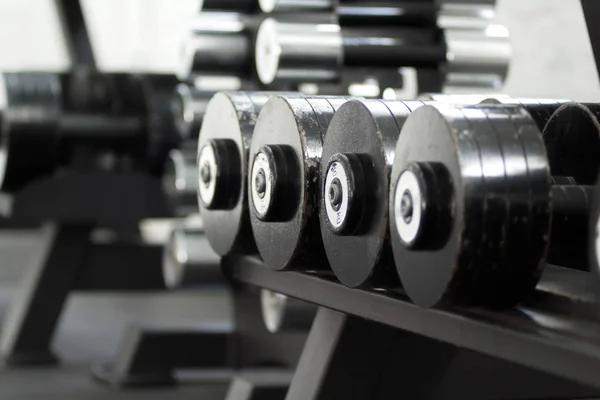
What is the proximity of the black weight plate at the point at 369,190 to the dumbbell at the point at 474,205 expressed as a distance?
0.06 m

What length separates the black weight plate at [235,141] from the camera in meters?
1.08

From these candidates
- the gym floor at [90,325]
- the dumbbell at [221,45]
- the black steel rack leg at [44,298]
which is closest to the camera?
the dumbbell at [221,45]

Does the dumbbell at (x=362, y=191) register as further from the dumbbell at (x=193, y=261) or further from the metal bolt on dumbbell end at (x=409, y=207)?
the dumbbell at (x=193, y=261)

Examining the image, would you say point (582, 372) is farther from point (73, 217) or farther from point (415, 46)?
point (73, 217)

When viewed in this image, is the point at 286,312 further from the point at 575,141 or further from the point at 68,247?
the point at 68,247

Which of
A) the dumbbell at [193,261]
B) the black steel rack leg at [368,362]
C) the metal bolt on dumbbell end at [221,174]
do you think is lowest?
the dumbbell at [193,261]

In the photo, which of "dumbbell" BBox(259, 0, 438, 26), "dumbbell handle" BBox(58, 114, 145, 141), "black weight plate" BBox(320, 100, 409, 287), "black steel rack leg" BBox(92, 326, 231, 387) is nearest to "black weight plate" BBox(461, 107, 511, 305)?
"black weight plate" BBox(320, 100, 409, 287)

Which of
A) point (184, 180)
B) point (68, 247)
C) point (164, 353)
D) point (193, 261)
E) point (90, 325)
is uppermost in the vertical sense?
point (184, 180)

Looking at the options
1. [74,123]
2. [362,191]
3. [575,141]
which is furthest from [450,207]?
[74,123]

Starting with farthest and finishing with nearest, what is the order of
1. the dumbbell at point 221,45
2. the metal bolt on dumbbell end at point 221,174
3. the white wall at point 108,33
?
1. the white wall at point 108,33
2. the dumbbell at point 221,45
3. the metal bolt on dumbbell end at point 221,174

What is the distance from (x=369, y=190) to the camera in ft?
2.72

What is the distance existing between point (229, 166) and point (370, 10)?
0.66 meters

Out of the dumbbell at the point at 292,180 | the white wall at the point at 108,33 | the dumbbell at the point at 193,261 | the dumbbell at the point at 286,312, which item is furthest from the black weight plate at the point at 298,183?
the white wall at the point at 108,33

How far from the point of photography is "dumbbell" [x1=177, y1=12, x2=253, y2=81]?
185 centimetres
